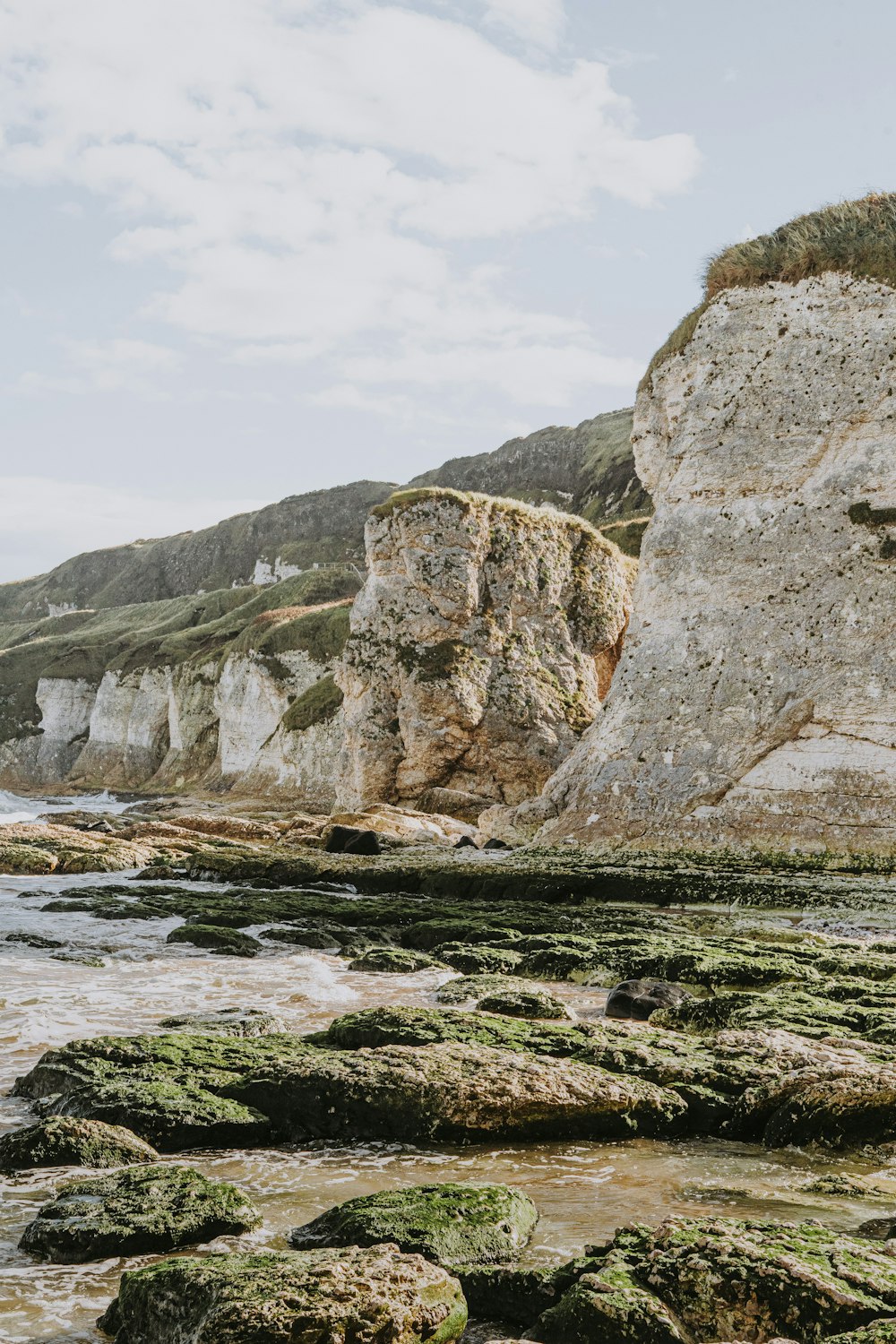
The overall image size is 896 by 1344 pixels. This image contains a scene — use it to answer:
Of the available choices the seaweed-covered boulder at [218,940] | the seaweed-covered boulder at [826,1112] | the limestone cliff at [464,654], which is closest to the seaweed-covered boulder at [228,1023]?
the seaweed-covered boulder at [826,1112]

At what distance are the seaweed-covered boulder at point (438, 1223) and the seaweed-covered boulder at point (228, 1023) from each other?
4.19 m

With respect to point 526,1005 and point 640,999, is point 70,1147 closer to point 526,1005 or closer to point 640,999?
point 526,1005

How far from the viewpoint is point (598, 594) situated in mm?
47156

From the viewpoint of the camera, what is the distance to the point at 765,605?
27719mm

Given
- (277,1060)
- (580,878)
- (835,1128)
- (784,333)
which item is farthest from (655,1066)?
(784,333)

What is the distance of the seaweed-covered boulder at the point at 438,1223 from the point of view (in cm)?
459

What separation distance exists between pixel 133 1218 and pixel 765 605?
82.0 ft

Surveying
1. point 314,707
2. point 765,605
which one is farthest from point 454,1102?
point 314,707

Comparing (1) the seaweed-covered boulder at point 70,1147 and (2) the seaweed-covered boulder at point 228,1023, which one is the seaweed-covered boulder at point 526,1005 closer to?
(2) the seaweed-covered boulder at point 228,1023

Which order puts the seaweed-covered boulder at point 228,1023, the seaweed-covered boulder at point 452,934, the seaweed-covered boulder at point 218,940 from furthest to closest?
1. the seaweed-covered boulder at point 452,934
2. the seaweed-covered boulder at point 218,940
3. the seaweed-covered boulder at point 228,1023

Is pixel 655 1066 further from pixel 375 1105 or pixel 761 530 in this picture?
pixel 761 530

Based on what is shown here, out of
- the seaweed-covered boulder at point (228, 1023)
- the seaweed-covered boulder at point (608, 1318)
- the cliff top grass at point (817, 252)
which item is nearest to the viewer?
the seaweed-covered boulder at point (608, 1318)

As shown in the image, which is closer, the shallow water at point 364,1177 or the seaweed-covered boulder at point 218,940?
the shallow water at point 364,1177

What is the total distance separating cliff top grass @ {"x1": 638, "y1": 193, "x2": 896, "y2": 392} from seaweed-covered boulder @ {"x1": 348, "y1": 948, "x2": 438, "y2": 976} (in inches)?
904
